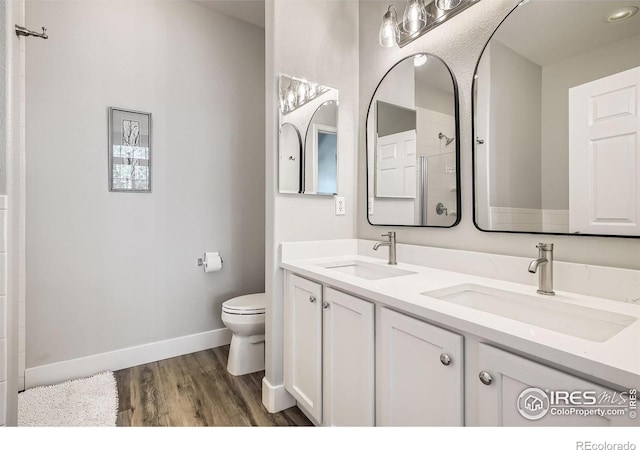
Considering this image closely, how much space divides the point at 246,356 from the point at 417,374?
4.95 feet

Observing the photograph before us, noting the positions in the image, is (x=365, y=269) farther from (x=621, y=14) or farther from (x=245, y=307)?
(x=621, y=14)

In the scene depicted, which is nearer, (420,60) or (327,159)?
(420,60)

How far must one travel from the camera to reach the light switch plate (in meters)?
1.96

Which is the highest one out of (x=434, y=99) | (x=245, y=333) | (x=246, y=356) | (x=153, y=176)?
(x=434, y=99)

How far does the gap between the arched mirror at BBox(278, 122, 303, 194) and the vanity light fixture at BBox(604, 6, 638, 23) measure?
1.36m

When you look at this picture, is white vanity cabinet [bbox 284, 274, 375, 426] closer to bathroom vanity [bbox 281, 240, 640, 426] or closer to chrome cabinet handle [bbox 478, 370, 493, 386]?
bathroom vanity [bbox 281, 240, 640, 426]

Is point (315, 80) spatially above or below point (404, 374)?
above

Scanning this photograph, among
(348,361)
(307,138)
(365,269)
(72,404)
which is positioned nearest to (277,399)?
(348,361)

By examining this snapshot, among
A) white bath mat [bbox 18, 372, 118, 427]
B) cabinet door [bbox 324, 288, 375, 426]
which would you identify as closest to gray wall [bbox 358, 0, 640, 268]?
cabinet door [bbox 324, 288, 375, 426]

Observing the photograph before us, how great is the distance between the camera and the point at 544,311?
101cm

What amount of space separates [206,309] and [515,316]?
2184 mm

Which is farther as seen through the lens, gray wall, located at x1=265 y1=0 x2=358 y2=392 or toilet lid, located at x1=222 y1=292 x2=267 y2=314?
toilet lid, located at x1=222 y1=292 x2=267 y2=314

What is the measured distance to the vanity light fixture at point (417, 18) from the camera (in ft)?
4.75

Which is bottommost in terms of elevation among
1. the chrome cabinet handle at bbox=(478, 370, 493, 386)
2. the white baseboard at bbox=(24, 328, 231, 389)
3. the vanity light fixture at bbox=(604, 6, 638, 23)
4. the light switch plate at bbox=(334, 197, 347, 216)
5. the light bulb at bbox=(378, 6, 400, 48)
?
the white baseboard at bbox=(24, 328, 231, 389)
